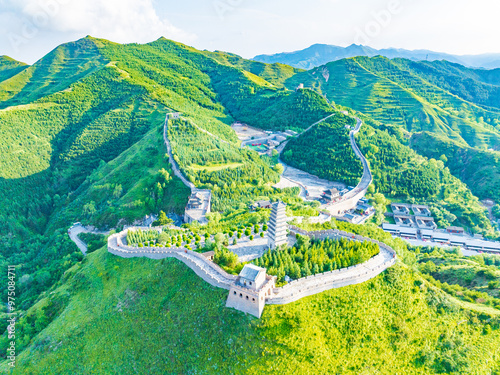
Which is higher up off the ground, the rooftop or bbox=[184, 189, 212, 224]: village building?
the rooftop

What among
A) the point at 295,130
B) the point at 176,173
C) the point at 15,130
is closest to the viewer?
the point at 176,173

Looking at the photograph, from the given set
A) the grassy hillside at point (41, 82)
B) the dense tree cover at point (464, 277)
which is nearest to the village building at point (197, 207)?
the dense tree cover at point (464, 277)

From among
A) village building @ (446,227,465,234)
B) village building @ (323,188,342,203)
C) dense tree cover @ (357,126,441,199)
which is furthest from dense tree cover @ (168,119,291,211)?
village building @ (446,227,465,234)

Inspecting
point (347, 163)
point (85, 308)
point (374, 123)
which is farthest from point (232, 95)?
point (85, 308)

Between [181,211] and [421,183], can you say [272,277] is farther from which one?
[421,183]

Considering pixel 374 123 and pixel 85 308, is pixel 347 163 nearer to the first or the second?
pixel 374 123

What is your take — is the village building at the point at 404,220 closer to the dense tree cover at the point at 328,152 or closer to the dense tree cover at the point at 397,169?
the dense tree cover at the point at 397,169

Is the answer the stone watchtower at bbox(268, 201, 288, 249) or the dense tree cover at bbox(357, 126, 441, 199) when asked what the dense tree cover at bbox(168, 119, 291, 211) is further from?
the dense tree cover at bbox(357, 126, 441, 199)
